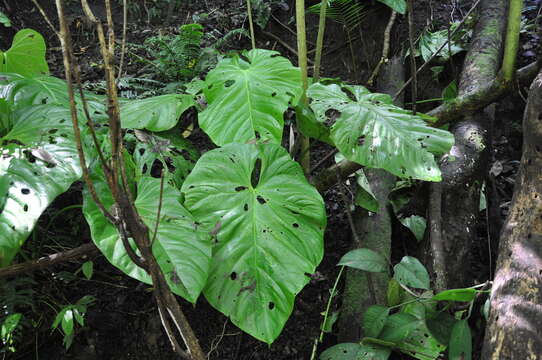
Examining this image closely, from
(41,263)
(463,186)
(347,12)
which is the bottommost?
(41,263)

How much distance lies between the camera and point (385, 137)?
1.49 metres

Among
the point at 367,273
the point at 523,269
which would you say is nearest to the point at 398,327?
the point at 367,273

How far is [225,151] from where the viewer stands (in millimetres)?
1512

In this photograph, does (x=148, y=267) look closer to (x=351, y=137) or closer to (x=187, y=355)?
(x=187, y=355)

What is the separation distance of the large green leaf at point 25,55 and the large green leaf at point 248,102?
878mm

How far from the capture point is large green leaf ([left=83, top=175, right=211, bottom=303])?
3.79ft

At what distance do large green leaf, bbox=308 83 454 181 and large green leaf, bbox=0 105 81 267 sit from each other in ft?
2.93

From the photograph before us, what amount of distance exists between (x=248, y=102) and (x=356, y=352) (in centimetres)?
101

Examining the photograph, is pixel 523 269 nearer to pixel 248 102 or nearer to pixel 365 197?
pixel 365 197

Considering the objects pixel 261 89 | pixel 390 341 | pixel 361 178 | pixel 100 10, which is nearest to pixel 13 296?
pixel 261 89

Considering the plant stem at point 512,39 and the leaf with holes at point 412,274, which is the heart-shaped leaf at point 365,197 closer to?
the leaf with holes at point 412,274

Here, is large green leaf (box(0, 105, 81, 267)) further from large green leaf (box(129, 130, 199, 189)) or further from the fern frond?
the fern frond

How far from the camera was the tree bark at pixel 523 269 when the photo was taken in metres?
1.04

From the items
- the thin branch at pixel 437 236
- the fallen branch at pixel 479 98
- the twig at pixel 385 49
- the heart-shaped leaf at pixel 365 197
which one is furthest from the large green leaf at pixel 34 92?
the twig at pixel 385 49
